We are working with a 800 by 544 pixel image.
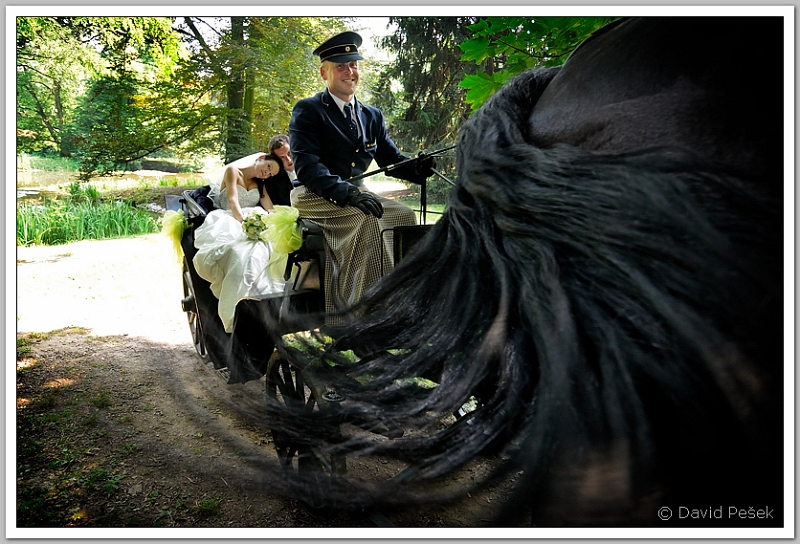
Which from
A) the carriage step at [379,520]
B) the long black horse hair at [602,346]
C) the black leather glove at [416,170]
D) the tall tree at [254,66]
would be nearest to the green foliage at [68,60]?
the tall tree at [254,66]

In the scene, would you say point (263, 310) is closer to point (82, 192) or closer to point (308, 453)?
point (308, 453)

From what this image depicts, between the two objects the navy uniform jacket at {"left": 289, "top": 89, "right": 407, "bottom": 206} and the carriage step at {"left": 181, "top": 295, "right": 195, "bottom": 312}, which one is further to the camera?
the carriage step at {"left": 181, "top": 295, "right": 195, "bottom": 312}

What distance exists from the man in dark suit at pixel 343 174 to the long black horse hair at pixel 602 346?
61cm

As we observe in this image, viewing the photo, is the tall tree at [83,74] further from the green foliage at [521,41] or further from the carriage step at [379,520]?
the carriage step at [379,520]

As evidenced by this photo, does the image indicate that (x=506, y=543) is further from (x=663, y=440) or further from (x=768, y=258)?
(x=768, y=258)

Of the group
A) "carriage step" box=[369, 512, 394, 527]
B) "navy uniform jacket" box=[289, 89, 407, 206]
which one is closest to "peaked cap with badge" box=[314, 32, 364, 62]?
"navy uniform jacket" box=[289, 89, 407, 206]

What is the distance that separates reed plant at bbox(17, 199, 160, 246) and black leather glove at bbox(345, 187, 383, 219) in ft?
2.89

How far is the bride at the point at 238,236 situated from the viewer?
1885mm

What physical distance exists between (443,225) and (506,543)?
524 mm

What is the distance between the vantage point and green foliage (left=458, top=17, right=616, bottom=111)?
1.15m

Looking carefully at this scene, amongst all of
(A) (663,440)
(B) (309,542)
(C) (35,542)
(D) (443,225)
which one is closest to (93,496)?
(C) (35,542)

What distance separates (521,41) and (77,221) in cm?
192

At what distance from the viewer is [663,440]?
56 centimetres

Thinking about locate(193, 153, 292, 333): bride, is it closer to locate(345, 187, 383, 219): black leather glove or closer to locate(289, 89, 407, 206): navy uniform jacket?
locate(289, 89, 407, 206): navy uniform jacket
